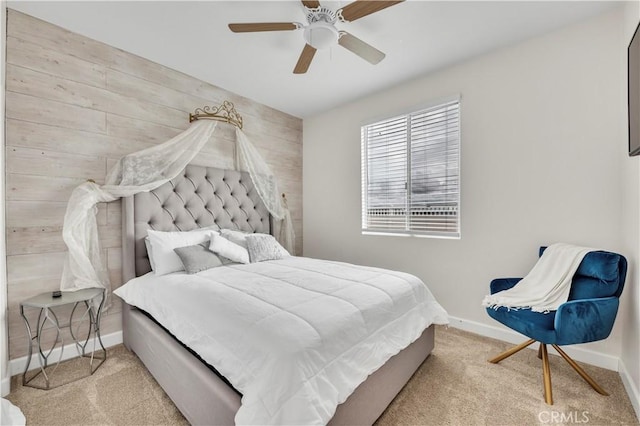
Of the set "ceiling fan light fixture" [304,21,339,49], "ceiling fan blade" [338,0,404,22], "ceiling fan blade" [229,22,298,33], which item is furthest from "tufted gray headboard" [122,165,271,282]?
"ceiling fan blade" [338,0,404,22]

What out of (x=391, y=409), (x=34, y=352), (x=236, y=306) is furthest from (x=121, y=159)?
(x=391, y=409)

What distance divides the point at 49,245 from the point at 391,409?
8.58 ft

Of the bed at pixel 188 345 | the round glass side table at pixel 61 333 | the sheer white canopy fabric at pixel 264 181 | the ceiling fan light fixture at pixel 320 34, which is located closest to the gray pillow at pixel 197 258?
the bed at pixel 188 345

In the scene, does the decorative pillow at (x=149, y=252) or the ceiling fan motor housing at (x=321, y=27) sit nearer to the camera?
the ceiling fan motor housing at (x=321, y=27)

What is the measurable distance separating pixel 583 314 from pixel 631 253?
57 centimetres

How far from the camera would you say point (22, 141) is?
204 cm

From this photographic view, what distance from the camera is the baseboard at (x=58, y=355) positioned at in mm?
1982

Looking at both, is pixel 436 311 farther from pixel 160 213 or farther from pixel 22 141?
pixel 22 141

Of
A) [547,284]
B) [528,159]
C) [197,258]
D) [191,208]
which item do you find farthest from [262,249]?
[528,159]

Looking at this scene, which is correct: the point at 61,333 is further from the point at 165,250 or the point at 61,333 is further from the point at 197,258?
the point at 197,258

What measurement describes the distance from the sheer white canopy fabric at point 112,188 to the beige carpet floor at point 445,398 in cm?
71

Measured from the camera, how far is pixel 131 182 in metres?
2.40

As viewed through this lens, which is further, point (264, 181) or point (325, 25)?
point (264, 181)

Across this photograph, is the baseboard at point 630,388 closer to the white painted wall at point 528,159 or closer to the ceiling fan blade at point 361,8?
the white painted wall at point 528,159
